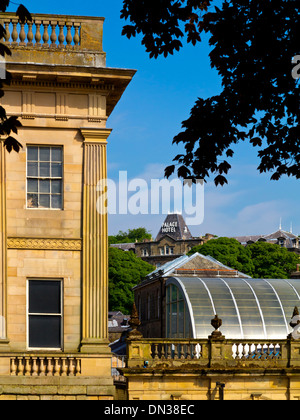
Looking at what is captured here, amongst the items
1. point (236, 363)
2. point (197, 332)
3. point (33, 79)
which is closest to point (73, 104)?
point (33, 79)

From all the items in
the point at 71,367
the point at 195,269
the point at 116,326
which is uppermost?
the point at 195,269

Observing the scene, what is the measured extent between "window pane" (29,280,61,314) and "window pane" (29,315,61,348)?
175 mm

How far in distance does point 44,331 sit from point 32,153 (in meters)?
4.52

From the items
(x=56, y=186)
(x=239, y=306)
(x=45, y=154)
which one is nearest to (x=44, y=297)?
(x=56, y=186)

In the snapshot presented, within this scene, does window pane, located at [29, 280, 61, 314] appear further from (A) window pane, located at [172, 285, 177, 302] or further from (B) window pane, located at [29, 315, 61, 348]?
(A) window pane, located at [172, 285, 177, 302]

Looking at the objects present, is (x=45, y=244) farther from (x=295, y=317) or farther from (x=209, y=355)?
(x=295, y=317)

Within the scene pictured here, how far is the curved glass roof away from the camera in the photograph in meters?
39.9

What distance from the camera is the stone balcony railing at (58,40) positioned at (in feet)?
77.2

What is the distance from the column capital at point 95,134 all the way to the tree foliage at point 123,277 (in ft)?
284

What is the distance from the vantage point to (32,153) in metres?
23.5

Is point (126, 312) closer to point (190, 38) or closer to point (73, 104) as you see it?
point (73, 104)

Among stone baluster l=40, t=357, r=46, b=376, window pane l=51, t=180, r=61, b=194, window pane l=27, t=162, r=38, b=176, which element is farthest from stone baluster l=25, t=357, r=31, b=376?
window pane l=27, t=162, r=38, b=176

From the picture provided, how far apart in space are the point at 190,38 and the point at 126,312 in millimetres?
97331

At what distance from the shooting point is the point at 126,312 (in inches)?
4358
